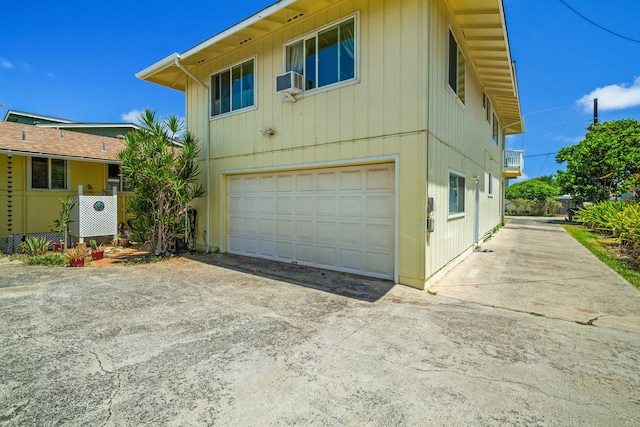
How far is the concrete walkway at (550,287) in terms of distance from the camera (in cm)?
419

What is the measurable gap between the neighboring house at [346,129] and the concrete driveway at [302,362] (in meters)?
1.64

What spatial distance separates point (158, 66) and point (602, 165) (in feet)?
74.8

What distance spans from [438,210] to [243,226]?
4.97m

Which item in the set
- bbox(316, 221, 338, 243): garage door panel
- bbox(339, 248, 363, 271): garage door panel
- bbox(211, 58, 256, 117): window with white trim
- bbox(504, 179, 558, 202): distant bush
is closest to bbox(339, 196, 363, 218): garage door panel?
bbox(316, 221, 338, 243): garage door panel

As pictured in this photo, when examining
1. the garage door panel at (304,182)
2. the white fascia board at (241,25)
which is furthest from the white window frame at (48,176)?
the garage door panel at (304,182)

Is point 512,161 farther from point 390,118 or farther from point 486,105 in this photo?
point 390,118

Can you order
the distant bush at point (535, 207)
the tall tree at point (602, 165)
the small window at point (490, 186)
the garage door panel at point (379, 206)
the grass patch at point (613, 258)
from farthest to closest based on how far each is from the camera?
the distant bush at point (535, 207) → the tall tree at point (602, 165) → the small window at point (490, 186) → the grass patch at point (613, 258) → the garage door panel at point (379, 206)

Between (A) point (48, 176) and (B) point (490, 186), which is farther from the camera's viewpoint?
(B) point (490, 186)

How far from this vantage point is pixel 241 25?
22.1 feet

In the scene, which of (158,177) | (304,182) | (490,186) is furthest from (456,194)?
(158,177)

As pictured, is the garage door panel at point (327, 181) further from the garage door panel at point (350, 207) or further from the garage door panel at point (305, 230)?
the garage door panel at point (305, 230)

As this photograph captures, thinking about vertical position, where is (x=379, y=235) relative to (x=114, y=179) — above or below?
below

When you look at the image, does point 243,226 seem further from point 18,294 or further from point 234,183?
point 18,294

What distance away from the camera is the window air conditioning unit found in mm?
6425
